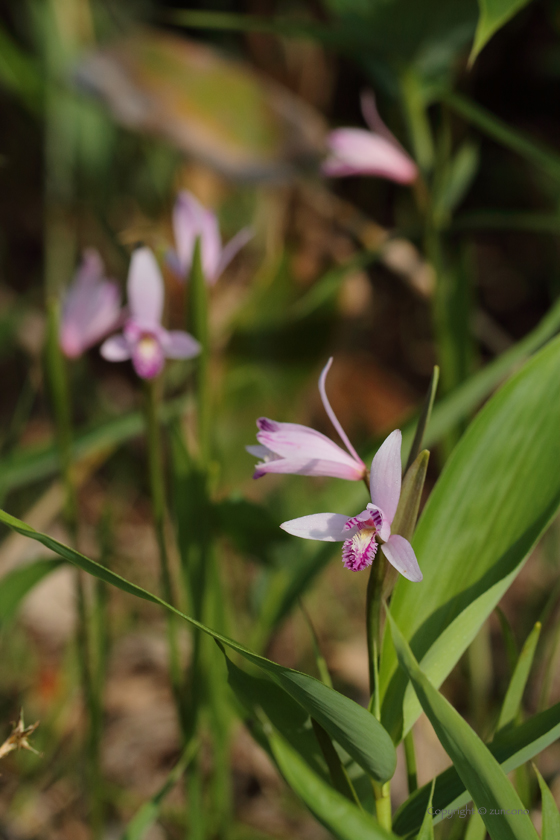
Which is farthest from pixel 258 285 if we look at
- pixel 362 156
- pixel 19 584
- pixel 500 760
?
pixel 500 760

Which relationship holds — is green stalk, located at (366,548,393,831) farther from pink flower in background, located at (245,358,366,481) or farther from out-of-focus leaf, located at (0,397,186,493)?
out-of-focus leaf, located at (0,397,186,493)

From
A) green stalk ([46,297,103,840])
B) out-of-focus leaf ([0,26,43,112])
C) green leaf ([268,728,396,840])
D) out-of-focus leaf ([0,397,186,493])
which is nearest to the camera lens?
green leaf ([268,728,396,840])

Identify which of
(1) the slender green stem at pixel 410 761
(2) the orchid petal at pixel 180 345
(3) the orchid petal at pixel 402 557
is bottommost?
(1) the slender green stem at pixel 410 761

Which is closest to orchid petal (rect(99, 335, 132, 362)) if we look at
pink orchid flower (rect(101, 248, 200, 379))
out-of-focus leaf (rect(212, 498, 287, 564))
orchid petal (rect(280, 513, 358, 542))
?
pink orchid flower (rect(101, 248, 200, 379))

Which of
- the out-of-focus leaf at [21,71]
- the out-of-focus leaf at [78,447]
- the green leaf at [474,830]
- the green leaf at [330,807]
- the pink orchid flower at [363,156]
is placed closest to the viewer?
the green leaf at [330,807]

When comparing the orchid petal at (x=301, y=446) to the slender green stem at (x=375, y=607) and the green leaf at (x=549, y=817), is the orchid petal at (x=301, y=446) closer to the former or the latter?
the slender green stem at (x=375, y=607)

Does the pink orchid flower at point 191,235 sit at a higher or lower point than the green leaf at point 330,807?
higher

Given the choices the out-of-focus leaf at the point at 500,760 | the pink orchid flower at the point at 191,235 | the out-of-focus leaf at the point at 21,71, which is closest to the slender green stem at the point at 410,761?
the out-of-focus leaf at the point at 500,760

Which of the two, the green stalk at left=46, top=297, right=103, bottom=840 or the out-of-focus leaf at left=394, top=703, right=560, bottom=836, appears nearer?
the out-of-focus leaf at left=394, top=703, right=560, bottom=836
